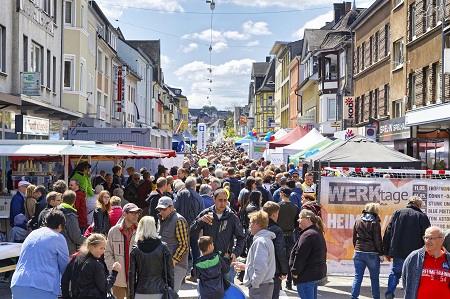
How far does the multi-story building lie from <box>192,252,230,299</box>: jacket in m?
11.3

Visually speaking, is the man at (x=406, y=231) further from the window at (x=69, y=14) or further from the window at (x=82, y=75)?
the window at (x=82, y=75)

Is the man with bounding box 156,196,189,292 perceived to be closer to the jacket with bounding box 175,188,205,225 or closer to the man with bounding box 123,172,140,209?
the jacket with bounding box 175,188,205,225

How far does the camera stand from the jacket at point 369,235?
10867 mm

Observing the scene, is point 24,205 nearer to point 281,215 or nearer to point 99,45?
point 281,215

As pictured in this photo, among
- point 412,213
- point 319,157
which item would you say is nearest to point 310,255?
point 412,213

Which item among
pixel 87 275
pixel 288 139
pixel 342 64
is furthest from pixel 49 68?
pixel 342 64

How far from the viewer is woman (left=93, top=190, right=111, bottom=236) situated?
10719 millimetres

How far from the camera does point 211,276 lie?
7.57 metres

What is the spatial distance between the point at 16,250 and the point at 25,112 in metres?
14.0

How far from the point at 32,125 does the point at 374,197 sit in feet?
44.9

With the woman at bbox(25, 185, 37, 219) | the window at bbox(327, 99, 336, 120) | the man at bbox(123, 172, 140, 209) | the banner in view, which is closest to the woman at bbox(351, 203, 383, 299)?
the banner

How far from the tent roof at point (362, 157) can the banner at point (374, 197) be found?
293 centimetres

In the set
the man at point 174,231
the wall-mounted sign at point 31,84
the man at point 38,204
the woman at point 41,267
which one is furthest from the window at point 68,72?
the woman at point 41,267

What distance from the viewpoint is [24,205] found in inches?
492
